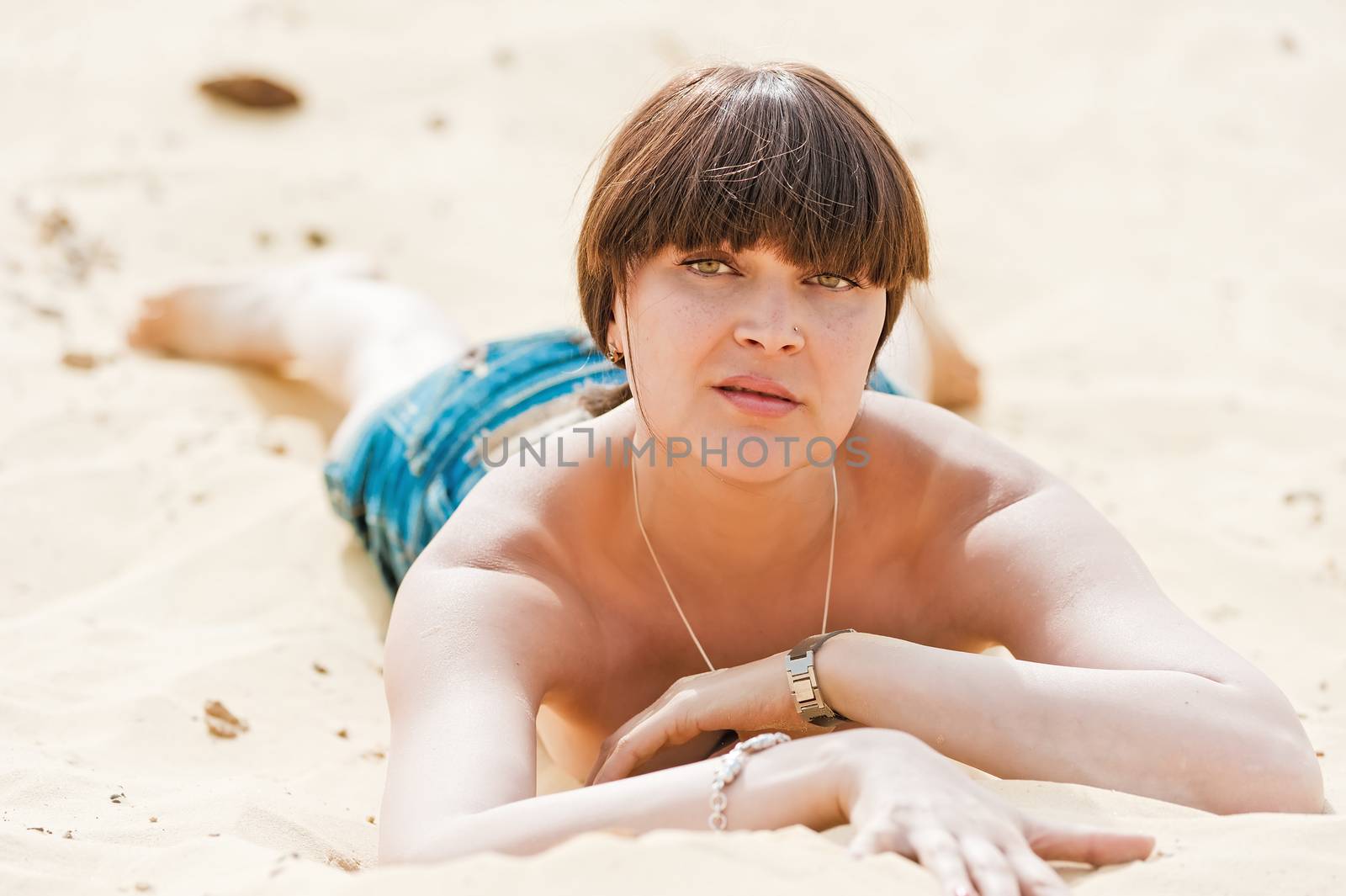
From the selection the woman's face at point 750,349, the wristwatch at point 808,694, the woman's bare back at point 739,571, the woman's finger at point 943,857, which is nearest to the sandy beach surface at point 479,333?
the woman's finger at point 943,857

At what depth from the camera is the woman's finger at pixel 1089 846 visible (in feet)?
5.61

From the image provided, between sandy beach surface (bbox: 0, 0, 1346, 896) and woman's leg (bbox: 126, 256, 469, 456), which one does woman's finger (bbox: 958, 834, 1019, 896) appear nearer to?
sandy beach surface (bbox: 0, 0, 1346, 896)

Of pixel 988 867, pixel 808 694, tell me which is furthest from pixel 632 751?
pixel 988 867

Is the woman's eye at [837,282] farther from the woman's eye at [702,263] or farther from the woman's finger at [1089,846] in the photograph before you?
the woman's finger at [1089,846]

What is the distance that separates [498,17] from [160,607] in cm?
488

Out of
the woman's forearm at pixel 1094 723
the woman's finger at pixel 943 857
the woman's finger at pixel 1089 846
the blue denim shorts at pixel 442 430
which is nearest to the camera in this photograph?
the woman's finger at pixel 943 857

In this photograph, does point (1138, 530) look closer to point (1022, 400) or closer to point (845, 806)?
point (1022, 400)

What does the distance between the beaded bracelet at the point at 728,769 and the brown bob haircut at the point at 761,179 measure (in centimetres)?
72

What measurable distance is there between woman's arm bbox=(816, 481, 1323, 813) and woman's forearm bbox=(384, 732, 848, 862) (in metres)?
0.24

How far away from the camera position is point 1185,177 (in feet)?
20.1

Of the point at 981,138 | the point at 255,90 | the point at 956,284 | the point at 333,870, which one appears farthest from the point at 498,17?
the point at 333,870

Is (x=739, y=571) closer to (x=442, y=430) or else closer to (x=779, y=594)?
(x=779, y=594)

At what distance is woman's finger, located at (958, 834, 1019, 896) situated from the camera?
155 centimetres

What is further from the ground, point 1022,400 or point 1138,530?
point 1022,400
